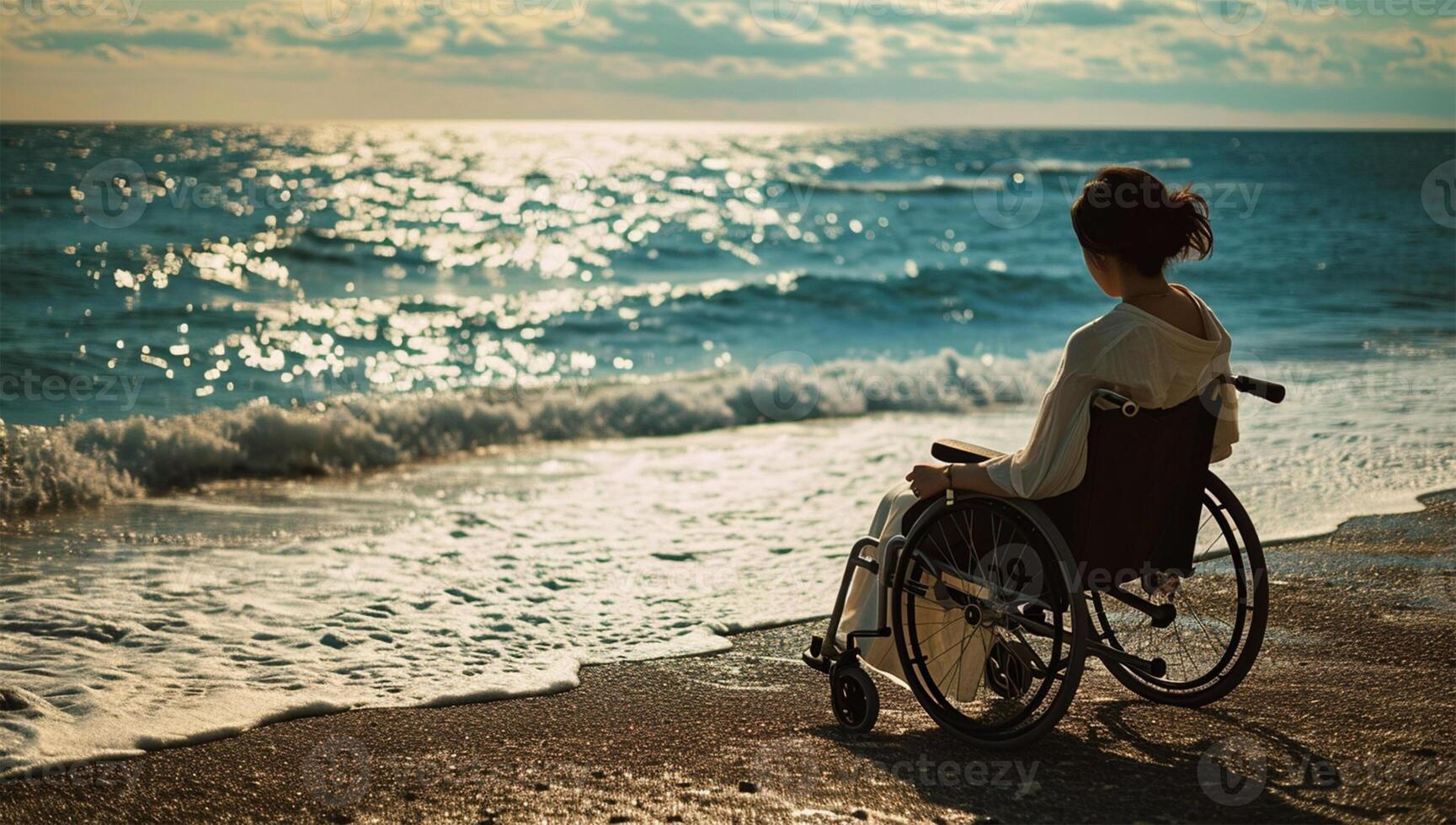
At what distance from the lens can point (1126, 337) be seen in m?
3.10

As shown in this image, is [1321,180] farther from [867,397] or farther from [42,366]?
[42,366]

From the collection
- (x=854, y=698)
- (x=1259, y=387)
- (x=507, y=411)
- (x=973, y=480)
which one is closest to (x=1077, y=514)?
(x=973, y=480)

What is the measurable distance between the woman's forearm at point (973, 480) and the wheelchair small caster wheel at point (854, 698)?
27.2 inches

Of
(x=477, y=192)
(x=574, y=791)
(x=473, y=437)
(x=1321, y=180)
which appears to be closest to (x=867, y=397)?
(x=473, y=437)

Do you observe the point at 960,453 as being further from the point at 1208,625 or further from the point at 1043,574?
the point at 1208,625

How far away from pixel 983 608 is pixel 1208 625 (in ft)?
5.80

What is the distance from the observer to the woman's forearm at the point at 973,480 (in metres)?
3.23

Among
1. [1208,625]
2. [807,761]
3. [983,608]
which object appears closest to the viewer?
[983,608]

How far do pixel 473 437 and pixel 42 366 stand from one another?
5.58 metres

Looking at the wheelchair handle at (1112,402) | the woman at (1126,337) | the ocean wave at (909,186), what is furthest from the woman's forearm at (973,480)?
the ocean wave at (909,186)

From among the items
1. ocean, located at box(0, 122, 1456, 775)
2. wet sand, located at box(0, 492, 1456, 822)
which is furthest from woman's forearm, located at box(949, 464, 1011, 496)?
ocean, located at box(0, 122, 1456, 775)

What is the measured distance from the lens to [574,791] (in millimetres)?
3301

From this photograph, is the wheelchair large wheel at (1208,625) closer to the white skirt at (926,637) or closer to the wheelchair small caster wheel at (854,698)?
the white skirt at (926,637)

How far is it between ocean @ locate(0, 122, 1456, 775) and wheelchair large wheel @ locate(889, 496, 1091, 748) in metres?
1.47
